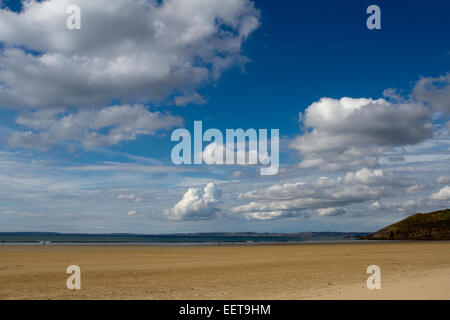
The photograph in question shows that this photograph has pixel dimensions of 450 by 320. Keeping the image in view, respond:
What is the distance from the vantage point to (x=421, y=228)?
10838cm

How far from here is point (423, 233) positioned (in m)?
A: 104

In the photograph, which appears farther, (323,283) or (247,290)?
(323,283)

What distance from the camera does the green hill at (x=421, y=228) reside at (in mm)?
102750

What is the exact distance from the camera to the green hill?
103m
